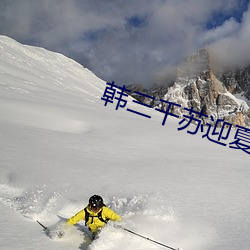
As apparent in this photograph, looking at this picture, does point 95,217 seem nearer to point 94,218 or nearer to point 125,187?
point 94,218

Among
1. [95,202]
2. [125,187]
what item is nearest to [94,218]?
[95,202]

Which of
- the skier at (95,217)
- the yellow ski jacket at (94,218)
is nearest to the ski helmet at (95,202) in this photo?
the skier at (95,217)

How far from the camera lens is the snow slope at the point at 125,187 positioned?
508 cm

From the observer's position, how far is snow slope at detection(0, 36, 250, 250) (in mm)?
5082

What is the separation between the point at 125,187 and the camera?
7293 mm

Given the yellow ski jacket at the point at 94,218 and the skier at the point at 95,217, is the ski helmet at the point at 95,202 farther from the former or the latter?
the yellow ski jacket at the point at 94,218

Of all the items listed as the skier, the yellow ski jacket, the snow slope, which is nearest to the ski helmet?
the skier

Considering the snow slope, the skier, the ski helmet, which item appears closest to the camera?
the snow slope

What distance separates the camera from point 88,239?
5.34m

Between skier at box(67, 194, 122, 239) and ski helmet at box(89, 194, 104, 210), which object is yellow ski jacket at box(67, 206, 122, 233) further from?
ski helmet at box(89, 194, 104, 210)

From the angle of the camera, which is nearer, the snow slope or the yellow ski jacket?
the snow slope

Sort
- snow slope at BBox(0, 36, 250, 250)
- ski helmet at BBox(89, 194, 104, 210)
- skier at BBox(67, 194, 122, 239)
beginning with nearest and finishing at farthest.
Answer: snow slope at BBox(0, 36, 250, 250), ski helmet at BBox(89, 194, 104, 210), skier at BBox(67, 194, 122, 239)

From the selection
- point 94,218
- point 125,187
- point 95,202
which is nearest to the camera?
point 95,202

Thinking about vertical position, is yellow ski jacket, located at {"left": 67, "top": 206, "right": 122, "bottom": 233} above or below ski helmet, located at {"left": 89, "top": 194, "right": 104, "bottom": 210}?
below
